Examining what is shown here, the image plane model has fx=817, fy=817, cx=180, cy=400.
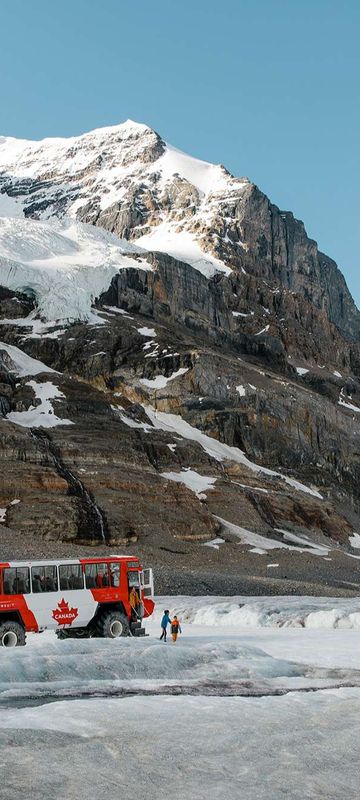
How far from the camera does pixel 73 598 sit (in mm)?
28750

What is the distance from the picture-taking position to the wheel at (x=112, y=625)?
29250 mm

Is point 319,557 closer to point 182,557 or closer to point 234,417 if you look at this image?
point 182,557

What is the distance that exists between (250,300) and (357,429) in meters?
55.1

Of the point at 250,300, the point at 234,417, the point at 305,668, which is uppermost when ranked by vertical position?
the point at 250,300

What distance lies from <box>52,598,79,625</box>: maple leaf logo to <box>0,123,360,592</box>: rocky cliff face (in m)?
30.2

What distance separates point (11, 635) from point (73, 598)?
280 cm

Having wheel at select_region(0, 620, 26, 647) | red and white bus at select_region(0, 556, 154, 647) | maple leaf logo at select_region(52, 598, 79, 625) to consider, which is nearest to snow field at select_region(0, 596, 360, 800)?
wheel at select_region(0, 620, 26, 647)

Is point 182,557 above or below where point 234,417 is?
below

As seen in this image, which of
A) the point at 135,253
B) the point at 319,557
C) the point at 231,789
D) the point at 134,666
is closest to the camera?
the point at 231,789

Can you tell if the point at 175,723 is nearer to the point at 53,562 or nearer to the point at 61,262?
the point at 53,562

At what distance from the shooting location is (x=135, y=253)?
175875 millimetres

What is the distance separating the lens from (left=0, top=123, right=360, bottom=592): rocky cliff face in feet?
246

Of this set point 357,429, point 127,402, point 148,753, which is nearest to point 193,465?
point 127,402

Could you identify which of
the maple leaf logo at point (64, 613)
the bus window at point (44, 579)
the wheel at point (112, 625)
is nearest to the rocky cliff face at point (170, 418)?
the wheel at point (112, 625)
